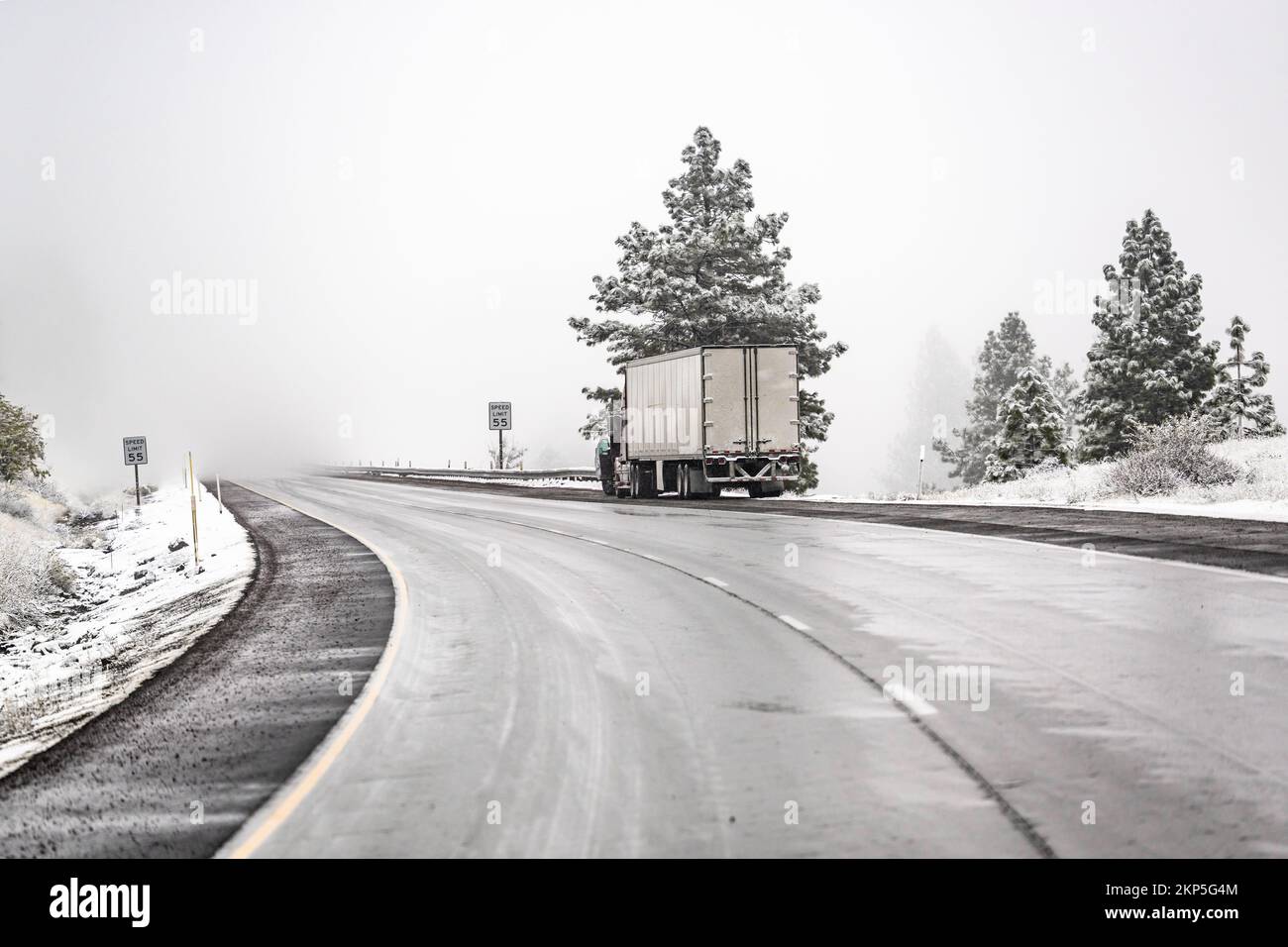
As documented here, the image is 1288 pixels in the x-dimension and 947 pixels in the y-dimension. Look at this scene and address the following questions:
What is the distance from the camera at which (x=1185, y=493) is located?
24250mm

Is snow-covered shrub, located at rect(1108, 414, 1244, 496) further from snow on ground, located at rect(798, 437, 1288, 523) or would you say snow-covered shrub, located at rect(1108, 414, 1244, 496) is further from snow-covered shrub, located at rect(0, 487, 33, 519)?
snow-covered shrub, located at rect(0, 487, 33, 519)

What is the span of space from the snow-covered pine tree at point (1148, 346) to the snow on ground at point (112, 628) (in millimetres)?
38117

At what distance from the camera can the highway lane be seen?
5.02 m

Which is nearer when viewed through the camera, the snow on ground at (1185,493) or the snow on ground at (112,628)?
the snow on ground at (112,628)

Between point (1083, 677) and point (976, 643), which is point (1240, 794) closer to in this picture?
point (1083, 677)

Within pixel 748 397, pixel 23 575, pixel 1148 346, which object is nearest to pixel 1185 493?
pixel 748 397

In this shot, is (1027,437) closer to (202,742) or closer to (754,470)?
(754,470)

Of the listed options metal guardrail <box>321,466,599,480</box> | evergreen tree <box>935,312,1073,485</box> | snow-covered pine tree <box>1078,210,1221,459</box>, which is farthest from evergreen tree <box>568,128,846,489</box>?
evergreen tree <box>935,312,1073,485</box>

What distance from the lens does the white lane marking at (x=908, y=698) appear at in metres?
7.18

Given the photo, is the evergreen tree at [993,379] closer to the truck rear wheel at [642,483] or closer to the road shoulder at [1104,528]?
the truck rear wheel at [642,483]

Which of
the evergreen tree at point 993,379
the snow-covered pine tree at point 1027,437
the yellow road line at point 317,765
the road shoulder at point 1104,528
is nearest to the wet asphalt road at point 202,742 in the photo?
the yellow road line at point 317,765

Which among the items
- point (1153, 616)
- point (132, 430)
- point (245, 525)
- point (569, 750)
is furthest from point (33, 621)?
point (132, 430)

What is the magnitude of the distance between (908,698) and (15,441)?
137ft
